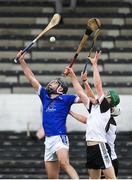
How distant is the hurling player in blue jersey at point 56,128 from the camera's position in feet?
32.5

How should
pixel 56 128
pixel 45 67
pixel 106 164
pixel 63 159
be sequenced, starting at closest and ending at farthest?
pixel 106 164 < pixel 63 159 < pixel 56 128 < pixel 45 67

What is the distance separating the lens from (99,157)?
9539 mm

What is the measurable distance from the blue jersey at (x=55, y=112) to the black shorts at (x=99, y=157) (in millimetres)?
566

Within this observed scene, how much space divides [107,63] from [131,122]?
1857 mm

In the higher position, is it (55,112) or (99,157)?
(55,112)

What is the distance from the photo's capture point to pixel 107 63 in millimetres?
17297

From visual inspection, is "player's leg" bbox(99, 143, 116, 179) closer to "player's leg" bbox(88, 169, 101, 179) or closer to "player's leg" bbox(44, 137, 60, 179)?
"player's leg" bbox(88, 169, 101, 179)

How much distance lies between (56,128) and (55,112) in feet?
0.62

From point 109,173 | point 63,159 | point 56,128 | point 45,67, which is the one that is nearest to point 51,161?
point 63,159

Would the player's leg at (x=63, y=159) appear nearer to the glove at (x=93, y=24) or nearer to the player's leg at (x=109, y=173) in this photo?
the player's leg at (x=109, y=173)

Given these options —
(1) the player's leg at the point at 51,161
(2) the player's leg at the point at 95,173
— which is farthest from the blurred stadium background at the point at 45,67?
(2) the player's leg at the point at 95,173

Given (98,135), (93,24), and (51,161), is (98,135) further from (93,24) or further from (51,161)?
(93,24)

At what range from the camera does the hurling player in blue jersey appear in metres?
9.91

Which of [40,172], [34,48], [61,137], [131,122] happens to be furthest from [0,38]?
[61,137]
